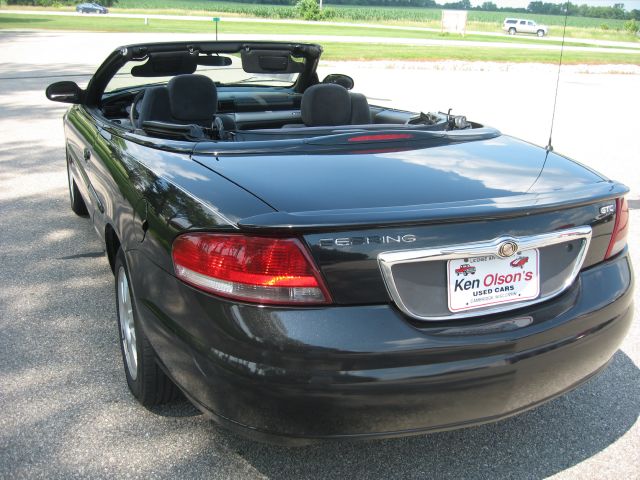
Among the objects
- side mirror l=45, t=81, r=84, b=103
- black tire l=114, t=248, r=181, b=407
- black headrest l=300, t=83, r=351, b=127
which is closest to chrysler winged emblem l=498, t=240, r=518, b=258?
black tire l=114, t=248, r=181, b=407

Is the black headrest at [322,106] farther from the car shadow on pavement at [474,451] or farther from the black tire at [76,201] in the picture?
the black tire at [76,201]

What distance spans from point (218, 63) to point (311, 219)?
2.76 meters

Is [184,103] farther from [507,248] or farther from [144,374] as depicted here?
[507,248]

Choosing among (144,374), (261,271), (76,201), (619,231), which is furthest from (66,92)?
(619,231)

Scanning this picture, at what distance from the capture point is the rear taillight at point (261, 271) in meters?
2.04

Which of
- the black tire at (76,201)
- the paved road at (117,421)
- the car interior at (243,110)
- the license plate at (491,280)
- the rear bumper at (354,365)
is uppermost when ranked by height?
the car interior at (243,110)

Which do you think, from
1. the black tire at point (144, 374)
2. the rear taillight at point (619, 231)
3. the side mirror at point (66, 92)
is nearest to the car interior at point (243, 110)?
the side mirror at point (66, 92)

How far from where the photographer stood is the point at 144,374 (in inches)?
107

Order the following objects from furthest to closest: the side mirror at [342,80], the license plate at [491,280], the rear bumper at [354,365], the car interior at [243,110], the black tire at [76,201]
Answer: the black tire at [76,201]
the side mirror at [342,80]
the car interior at [243,110]
the license plate at [491,280]
the rear bumper at [354,365]

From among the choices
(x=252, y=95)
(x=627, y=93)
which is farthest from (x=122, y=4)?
(x=252, y=95)

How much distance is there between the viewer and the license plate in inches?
83.7

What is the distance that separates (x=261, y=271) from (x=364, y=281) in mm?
305

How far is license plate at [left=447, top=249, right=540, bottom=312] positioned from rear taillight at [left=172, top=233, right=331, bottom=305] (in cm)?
40

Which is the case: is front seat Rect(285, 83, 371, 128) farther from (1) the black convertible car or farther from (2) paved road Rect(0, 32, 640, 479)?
(2) paved road Rect(0, 32, 640, 479)
